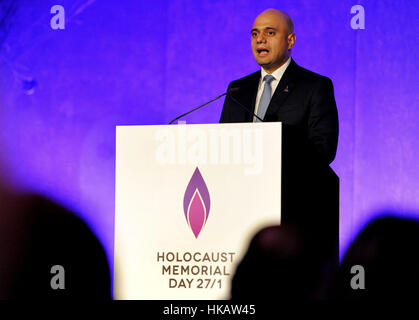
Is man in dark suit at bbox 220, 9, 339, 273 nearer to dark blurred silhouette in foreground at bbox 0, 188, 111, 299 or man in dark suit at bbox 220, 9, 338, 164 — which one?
man in dark suit at bbox 220, 9, 338, 164

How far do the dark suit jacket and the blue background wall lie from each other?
0.16m

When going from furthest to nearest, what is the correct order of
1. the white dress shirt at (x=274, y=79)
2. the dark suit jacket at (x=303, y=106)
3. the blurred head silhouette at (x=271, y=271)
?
the white dress shirt at (x=274, y=79) < the dark suit jacket at (x=303, y=106) < the blurred head silhouette at (x=271, y=271)

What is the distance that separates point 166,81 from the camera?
355 centimetres

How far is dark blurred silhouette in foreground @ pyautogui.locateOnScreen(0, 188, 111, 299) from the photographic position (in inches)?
140

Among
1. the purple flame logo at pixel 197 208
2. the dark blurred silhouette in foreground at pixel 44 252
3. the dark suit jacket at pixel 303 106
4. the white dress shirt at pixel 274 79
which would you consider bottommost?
the dark blurred silhouette in foreground at pixel 44 252

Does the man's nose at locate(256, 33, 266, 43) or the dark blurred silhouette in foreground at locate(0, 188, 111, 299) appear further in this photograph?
the dark blurred silhouette in foreground at locate(0, 188, 111, 299)

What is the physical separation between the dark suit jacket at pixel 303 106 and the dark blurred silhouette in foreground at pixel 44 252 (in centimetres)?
126

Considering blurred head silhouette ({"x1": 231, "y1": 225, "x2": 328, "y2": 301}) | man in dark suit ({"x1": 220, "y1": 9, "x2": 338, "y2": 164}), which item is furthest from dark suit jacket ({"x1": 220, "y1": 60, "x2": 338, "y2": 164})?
blurred head silhouette ({"x1": 231, "y1": 225, "x2": 328, "y2": 301})

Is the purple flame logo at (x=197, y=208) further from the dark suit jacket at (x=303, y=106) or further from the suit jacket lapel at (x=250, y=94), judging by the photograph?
the suit jacket lapel at (x=250, y=94)

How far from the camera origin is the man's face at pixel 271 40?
10.6 ft

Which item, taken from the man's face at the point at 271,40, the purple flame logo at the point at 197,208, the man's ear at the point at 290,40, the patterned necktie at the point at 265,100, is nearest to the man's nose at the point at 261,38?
the man's face at the point at 271,40

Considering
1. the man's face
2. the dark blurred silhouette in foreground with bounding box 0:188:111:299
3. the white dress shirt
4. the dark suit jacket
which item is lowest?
the dark blurred silhouette in foreground with bounding box 0:188:111:299
